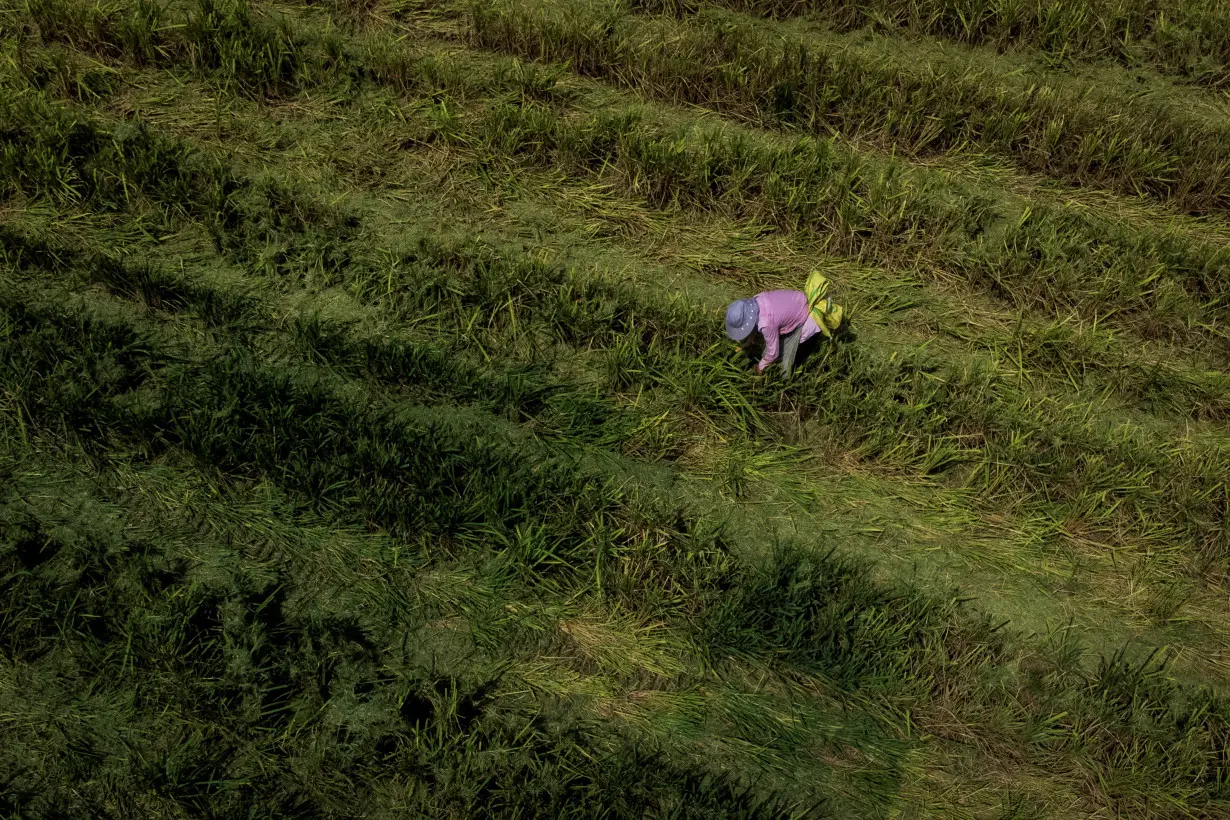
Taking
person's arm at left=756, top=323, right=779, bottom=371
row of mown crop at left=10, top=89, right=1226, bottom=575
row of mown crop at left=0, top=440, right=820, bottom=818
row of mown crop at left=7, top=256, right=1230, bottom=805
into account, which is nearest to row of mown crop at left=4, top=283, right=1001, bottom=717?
row of mown crop at left=7, top=256, right=1230, bottom=805

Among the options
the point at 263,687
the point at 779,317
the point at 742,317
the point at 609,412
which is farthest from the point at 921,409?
the point at 263,687

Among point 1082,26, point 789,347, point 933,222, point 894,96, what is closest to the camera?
point 789,347

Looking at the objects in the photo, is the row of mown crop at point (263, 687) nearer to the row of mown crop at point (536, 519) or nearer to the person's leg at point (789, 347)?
the row of mown crop at point (536, 519)

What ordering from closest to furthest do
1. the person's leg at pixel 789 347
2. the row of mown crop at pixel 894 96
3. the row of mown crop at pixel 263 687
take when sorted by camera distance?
the row of mown crop at pixel 263 687, the person's leg at pixel 789 347, the row of mown crop at pixel 894 96

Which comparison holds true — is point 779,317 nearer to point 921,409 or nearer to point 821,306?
point 821,306

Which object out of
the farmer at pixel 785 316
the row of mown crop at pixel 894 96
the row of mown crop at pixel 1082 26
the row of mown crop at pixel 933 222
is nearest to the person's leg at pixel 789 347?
the farmer at pixel 785 316

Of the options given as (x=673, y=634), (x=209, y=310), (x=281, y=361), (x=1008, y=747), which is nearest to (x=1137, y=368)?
(x=1008, y=747)

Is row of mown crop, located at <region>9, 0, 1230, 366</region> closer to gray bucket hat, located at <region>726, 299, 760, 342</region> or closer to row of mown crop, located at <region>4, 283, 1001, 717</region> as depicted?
gray bucket hat, located at <region>726, 299, 760, 342</region>
